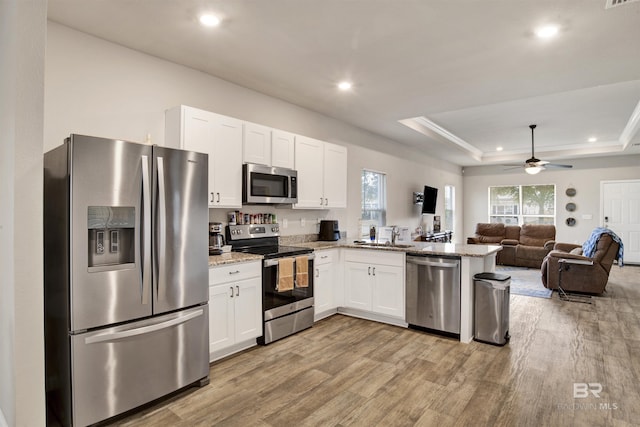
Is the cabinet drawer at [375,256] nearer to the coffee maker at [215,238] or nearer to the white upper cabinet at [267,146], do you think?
the white upper cabinet at [267,146]

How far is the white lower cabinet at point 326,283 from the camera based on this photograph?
4.04 meters

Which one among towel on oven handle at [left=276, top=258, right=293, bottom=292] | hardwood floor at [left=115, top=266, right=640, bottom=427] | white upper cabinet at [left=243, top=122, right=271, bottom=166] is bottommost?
hardwood floor at [left=115, top=266, right=640, bottom=427]

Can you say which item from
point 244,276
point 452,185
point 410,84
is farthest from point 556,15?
point 452,185

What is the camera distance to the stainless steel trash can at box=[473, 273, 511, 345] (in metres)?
3.44

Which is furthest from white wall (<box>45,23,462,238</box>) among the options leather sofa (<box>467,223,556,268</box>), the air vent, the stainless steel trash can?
leather sofa (<box>467,223,556,268</box>)

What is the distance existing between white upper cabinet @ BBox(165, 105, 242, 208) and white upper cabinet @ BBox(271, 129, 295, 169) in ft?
1.53

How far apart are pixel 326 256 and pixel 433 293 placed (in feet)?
4.15

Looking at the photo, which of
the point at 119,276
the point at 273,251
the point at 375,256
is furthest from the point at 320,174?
the point at 119,276

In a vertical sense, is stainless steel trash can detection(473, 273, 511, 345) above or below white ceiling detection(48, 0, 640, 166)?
below

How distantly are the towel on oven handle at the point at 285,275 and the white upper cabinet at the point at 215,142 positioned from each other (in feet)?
2.36

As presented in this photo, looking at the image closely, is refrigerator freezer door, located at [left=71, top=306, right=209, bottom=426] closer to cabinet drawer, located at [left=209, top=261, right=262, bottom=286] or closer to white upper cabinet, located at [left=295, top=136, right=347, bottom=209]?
cabinet drawer, located at [left=209, top=261, right=262, bottom=286]

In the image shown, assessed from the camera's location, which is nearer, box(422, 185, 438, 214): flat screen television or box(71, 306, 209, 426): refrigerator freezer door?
box(71, 306, 209, 426): refrigerator freezer door

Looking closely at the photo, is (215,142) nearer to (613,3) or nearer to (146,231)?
(146,231)

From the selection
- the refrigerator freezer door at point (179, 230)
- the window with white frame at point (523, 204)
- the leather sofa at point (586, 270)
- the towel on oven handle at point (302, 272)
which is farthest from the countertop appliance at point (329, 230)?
the window with white frame at point (523, 204)
